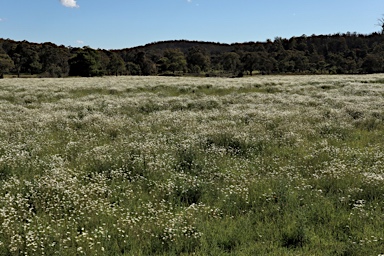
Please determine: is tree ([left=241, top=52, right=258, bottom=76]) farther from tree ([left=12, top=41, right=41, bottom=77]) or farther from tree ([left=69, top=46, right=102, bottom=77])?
tree ([left=12, top=41, right=41, bottom=77])

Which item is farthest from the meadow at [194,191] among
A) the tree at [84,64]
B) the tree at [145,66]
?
the tree at [145,66]

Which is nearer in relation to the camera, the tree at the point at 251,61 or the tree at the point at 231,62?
the tree at the point at 251,61

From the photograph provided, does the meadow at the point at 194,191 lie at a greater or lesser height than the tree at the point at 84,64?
lesser

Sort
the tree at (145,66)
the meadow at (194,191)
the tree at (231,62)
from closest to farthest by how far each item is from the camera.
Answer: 1. the meadow at (194,191)
2. the tree at (145,66)
3. the tree at (231,62)

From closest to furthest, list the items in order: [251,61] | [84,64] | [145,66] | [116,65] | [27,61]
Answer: [84,64]
[27,61]
[116,65]
[251,61]
[145,66]

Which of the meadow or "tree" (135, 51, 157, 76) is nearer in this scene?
the meadow

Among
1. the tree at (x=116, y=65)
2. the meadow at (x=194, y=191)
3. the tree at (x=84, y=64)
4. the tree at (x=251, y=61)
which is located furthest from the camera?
the tree at (x=251, y=61)

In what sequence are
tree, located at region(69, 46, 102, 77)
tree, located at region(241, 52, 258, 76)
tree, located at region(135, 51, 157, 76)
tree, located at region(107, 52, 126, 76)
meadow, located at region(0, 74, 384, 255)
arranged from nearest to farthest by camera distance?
meadow, located at region(0, 74, 384, 255) → tree, located at region(69, 46, 102, 77) → tree, located at region(107, 52, 126, 76) → tree, located at region(241, 52, 258, 76) → tree, located at region(135, 51, 157, 76)

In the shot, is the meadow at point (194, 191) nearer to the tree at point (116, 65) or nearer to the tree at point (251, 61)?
the tree at point (116, 65)

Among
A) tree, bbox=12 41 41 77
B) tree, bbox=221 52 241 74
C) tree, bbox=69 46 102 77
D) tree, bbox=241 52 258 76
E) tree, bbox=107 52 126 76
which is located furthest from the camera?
tree, bbox=221 52 241 74

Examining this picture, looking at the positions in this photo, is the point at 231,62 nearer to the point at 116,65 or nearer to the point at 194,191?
the point at 116,65

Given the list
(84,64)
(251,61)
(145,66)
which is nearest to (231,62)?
(251,61)

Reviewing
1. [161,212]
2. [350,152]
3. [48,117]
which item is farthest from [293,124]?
[48,117]

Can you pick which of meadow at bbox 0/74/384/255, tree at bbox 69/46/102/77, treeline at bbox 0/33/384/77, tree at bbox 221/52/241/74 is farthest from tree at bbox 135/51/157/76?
meadow at bbox 0/74/384/255
